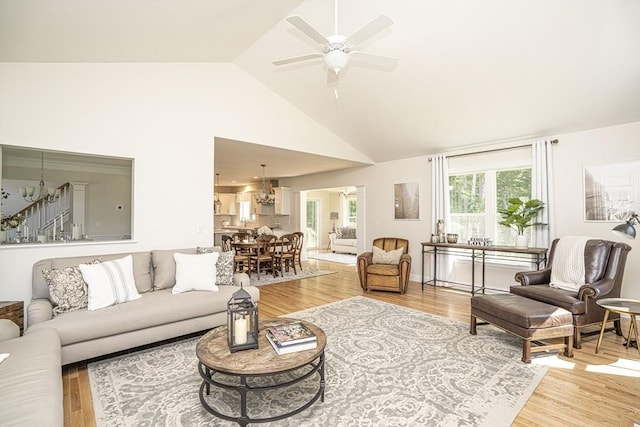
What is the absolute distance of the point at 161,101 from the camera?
156 inches

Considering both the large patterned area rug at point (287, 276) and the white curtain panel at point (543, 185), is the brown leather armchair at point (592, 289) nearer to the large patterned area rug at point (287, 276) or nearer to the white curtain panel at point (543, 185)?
the white curtain panel at point (543, 185)

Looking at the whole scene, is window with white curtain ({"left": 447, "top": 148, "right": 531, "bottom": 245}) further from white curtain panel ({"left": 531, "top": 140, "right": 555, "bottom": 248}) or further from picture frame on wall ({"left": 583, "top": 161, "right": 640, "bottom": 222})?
picture frame on wall ({"left": 583, "top": 161, "right": 640, "bottom": 222})

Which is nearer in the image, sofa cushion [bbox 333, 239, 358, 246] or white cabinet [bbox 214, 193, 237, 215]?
sofa cushion [bbox 333, 239, 358, 246]

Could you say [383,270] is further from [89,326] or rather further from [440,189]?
[89,326]

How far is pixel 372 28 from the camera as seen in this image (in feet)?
7.71

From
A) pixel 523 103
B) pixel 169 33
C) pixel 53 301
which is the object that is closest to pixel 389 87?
pixel 523 103

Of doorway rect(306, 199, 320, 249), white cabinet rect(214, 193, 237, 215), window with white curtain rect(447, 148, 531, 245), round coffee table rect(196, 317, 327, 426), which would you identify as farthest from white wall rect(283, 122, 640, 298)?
A: white cabinet rect(214, 193, 237, 215)

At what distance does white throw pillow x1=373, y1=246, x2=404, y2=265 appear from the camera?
18.4ft

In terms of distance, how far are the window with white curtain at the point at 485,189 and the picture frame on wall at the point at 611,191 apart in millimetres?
772

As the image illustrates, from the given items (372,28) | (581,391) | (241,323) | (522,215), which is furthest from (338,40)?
(522,215)

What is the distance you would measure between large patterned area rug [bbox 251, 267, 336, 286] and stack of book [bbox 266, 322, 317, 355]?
3910 mm

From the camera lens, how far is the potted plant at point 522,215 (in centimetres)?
454

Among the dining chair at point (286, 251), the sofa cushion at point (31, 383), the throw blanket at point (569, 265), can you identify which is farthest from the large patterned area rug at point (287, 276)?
the throw blanket at point (569, 265)

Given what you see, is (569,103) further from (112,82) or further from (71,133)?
(71,133)
